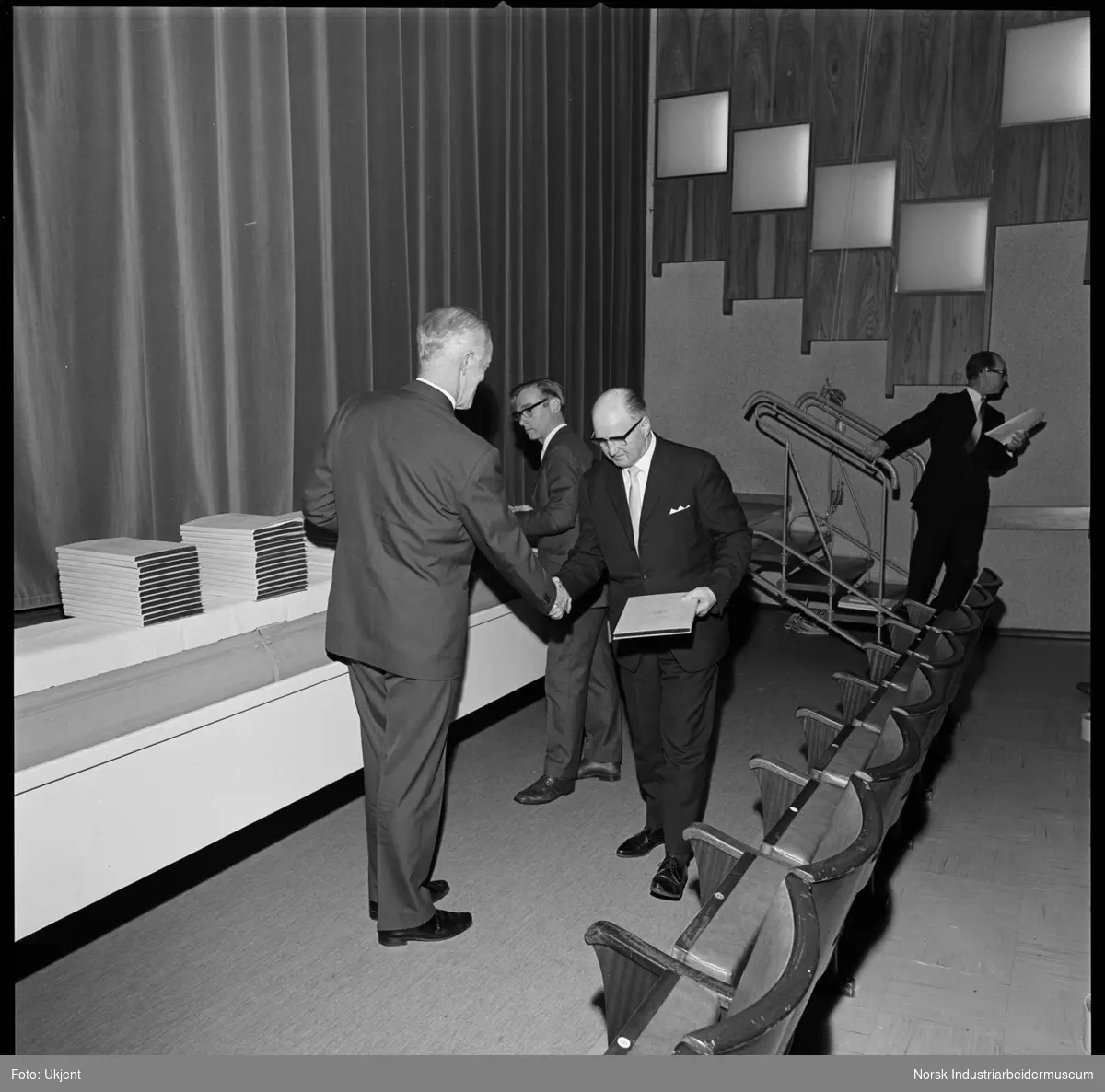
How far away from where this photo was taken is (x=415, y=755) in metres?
2.93

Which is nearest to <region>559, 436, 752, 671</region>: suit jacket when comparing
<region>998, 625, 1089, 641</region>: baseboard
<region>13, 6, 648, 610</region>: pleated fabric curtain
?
<region>13, 6, 648, 610</region>: pleated fabric curtain

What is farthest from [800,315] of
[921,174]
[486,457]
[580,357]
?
[486,457]

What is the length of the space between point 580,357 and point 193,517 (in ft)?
11.3

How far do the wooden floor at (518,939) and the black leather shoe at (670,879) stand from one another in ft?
0.14

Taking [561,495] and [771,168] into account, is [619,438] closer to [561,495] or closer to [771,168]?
[561,495]

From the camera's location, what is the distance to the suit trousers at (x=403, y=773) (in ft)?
9.55

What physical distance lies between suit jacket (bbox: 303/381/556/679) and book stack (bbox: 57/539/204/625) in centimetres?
60

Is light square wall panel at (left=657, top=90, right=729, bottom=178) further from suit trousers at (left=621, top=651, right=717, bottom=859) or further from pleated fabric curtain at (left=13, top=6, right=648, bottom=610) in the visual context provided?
suit trousers at (left=621, top=651, right=717, bottom=859)

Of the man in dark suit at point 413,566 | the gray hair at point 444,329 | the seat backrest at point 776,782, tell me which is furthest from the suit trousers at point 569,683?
the seat backrest at point 776,782

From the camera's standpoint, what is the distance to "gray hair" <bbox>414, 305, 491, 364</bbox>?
285 centimetres

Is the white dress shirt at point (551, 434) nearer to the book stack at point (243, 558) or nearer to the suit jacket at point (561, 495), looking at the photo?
the suit jacket at point (561, 495)

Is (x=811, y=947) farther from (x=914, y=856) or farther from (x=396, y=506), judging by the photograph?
(x=914, y=856)

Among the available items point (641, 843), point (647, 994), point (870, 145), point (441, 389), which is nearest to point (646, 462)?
point (441, 389)

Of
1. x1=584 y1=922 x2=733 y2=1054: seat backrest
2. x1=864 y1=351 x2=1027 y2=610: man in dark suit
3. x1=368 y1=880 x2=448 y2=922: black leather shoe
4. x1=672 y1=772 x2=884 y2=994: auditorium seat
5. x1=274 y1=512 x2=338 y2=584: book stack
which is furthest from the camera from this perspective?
x1=864 y1=351 x2=1027 y2=610: man in dark suit
